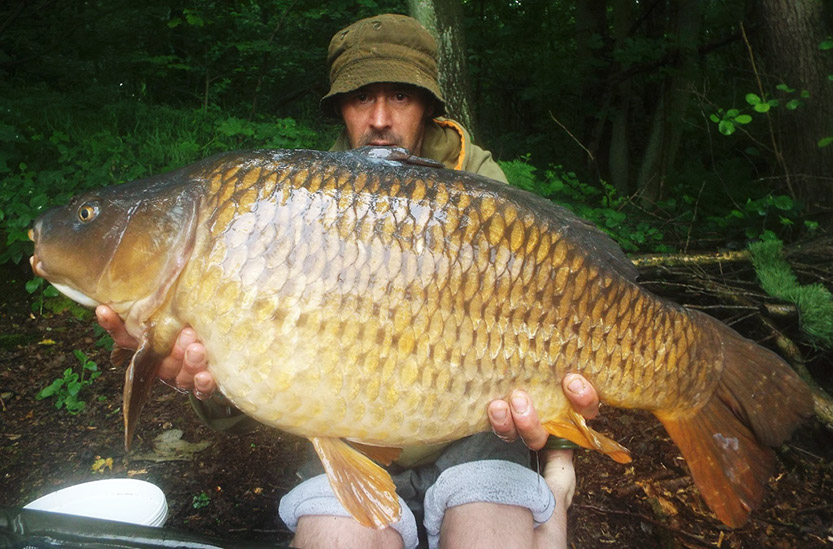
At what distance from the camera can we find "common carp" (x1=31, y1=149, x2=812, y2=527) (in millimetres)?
1051

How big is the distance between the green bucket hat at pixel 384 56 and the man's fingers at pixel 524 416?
3.31 ft

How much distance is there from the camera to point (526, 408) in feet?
3.80

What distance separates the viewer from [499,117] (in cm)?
817

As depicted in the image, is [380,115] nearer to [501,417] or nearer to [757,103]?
[501,417]

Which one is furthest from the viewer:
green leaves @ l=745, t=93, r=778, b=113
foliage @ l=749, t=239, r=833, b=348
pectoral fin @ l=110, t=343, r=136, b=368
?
green leaves @ l=745, t=93, r=778, b=113

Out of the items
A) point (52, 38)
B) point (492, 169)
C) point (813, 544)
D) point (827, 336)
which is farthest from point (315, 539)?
point (52, 38)

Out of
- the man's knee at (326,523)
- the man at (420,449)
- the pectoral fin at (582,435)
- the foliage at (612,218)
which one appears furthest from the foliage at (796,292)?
the man's knee at (326,523)

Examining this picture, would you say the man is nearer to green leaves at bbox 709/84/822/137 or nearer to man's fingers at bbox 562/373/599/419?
man's fingers at bbox 562/373/599/419

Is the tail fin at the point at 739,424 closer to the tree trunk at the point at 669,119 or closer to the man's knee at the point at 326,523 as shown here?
the man's knee at the point at 326,523

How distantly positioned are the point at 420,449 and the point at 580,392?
0.51m

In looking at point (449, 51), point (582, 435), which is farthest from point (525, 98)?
point (582, 435)

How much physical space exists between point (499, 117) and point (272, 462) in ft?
22.9

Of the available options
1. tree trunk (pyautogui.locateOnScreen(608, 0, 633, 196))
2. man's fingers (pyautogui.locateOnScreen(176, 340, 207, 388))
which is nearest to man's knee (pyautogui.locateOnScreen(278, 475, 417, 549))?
man's fingers (pyautogui.locateOnScreen(176, 340, 207, 388))

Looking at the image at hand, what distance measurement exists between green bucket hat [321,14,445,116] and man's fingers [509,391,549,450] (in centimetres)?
101
